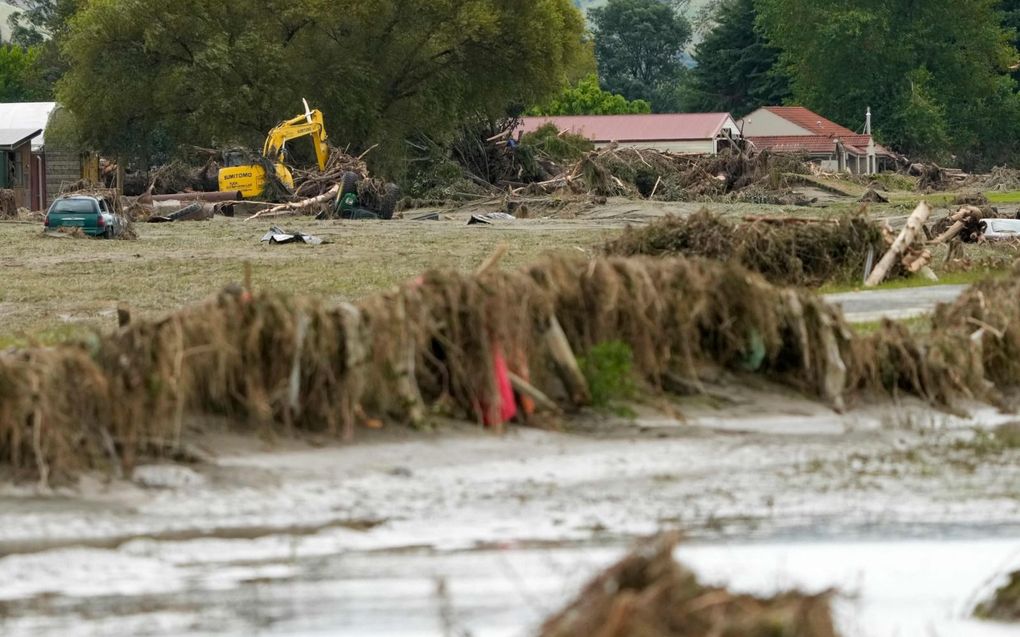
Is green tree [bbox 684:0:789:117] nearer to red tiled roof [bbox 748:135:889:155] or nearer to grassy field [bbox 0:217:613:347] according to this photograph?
red tiled roof [bbox 748:135:889:155]

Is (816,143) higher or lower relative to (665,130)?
lower

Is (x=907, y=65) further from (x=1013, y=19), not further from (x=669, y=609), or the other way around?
(x=669, y=609)

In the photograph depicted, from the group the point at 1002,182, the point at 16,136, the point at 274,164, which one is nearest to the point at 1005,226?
the point at 274,164

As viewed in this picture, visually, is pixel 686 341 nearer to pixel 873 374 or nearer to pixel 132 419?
pixel 873 374

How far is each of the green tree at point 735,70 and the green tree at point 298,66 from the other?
58.6m

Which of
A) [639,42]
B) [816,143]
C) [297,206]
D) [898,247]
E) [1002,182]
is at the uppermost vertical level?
[639,42]

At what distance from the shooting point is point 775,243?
22.7 meters

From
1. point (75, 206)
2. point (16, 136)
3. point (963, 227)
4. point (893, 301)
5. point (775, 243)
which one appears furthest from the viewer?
point (16, 136)

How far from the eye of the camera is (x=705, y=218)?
76.0ft

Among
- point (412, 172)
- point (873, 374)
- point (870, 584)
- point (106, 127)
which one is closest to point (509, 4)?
point (412, 172)

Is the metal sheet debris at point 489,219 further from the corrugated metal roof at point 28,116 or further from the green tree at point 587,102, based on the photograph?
the green tree at point 587,102

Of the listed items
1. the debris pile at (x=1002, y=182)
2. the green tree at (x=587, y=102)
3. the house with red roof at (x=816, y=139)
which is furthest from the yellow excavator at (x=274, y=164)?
the green tree at (x=587, y=102)

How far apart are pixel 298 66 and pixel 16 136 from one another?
40.0 feet

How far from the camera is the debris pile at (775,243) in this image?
73.9 ft
